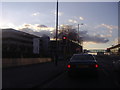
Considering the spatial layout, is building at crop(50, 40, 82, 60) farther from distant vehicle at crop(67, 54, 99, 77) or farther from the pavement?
distant vehicle at crop(67, 54, 99, 77)

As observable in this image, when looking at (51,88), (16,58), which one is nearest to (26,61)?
(16,58)

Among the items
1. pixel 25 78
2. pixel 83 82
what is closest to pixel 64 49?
pixel 25 78

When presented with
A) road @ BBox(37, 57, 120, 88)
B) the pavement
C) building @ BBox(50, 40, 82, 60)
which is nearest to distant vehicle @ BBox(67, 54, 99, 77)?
road @ BBox(37, 57, 120, 88)

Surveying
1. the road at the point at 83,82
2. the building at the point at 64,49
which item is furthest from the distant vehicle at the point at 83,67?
the building at the point at 64,49

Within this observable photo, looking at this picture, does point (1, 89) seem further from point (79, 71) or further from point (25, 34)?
point (25, 34)

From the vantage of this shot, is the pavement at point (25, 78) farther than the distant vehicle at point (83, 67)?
No

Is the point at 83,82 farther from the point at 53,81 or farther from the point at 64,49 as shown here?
the point at 64,49

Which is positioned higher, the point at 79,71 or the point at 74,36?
the point at 74,36

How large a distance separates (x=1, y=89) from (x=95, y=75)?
6.49 metres

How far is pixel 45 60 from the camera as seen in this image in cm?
3838

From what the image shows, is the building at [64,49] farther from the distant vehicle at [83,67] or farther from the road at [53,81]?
the distant vehicle at [83,67]

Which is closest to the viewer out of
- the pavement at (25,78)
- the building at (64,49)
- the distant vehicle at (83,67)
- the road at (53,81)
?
the pavement at (25,78)

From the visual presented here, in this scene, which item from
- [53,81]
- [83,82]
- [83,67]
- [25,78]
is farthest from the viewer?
[83,67]

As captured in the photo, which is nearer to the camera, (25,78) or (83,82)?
(83,82)
